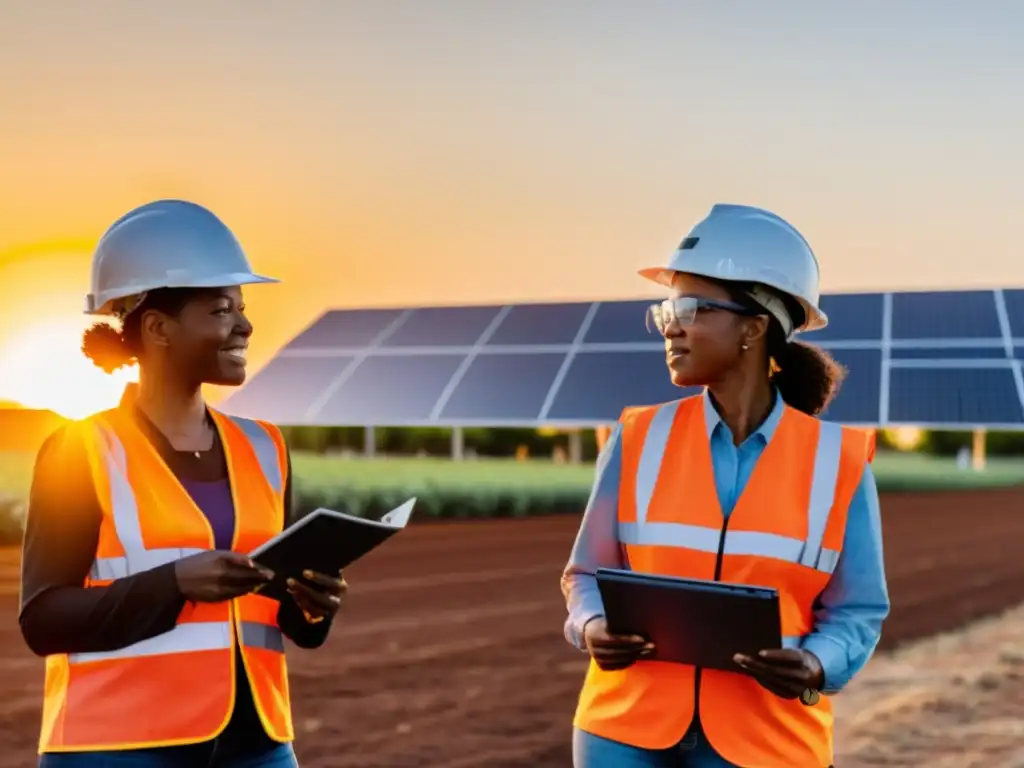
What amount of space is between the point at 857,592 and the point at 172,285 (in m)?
1.44

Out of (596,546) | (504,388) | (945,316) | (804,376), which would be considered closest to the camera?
(596,546)

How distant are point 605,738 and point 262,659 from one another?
2.21ft

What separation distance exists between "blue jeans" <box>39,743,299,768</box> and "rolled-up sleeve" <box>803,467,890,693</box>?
3.48 feet

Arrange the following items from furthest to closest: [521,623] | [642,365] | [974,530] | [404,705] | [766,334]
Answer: [642,365] → [974,530] → [521,623] → [404,705] → [766,334]

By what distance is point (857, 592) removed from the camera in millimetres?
3176

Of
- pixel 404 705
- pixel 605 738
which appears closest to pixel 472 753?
pixel 404 705

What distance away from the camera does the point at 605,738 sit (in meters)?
3.16

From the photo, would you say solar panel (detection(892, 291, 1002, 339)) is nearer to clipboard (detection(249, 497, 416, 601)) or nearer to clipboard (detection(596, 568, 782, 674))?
clipboard (detection(596, 568, 782, 674))

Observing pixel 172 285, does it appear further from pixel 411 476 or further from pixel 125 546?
pixel 411 476

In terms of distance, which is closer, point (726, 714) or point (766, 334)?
point (726, 714)

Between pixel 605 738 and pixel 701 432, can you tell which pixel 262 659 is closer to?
pixel 605 738

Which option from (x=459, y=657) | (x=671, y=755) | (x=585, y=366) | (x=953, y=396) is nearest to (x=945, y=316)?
(x=953, y=396)

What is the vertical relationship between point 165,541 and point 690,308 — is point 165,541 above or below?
below

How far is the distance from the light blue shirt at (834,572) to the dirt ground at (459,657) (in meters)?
4.12
